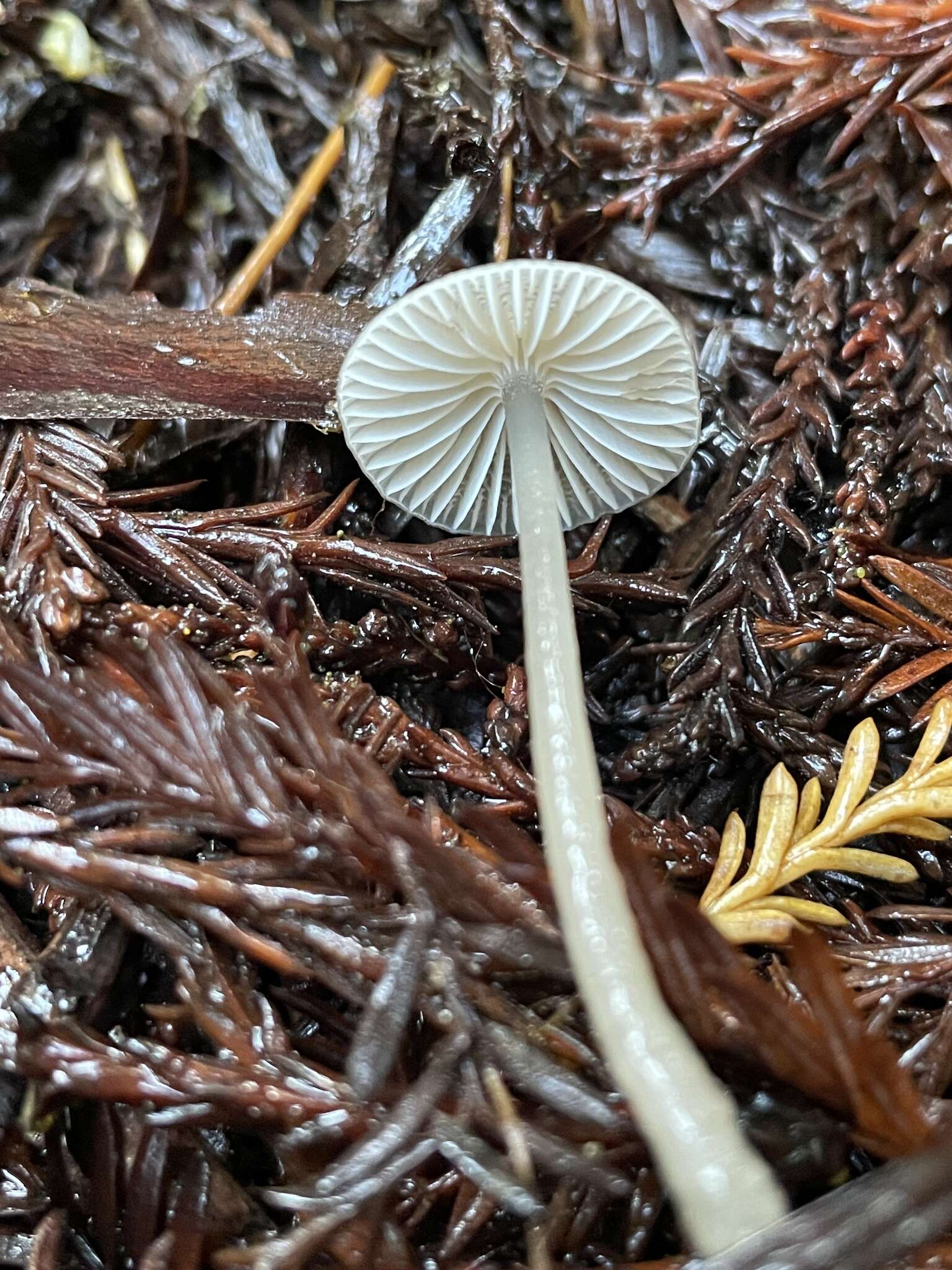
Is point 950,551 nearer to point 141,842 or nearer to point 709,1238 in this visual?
point 709,1238

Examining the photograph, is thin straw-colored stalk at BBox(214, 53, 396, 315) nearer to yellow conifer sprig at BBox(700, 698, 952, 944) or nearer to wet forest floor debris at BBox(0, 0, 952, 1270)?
wet forest floor debris at BBox(0, 0, 952, 1270)

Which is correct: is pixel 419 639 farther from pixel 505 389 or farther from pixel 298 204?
pixel 298 204

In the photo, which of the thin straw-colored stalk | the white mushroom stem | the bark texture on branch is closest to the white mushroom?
the white mushroom stem

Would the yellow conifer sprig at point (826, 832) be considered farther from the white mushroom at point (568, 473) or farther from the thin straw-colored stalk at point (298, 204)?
the thin straw-colored stalk at point (298, 204)

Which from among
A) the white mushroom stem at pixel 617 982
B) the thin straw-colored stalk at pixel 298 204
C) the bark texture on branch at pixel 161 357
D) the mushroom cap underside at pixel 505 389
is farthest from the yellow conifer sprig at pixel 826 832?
the thin straw-colored stalk at pixel 298 204

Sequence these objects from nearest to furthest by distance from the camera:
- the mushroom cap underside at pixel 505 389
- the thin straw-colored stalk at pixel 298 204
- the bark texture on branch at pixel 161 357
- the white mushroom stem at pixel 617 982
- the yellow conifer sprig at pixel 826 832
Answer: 1. the white mushroom stem at pixel 617 982
2. the yellow conifer sprig at pixel 826 832
3. the mushroom cap underside at pixel 505 389
4. the bark texture on branch at pixel 161 357
5. the thin straw-colored stalk at pixel 298 204
